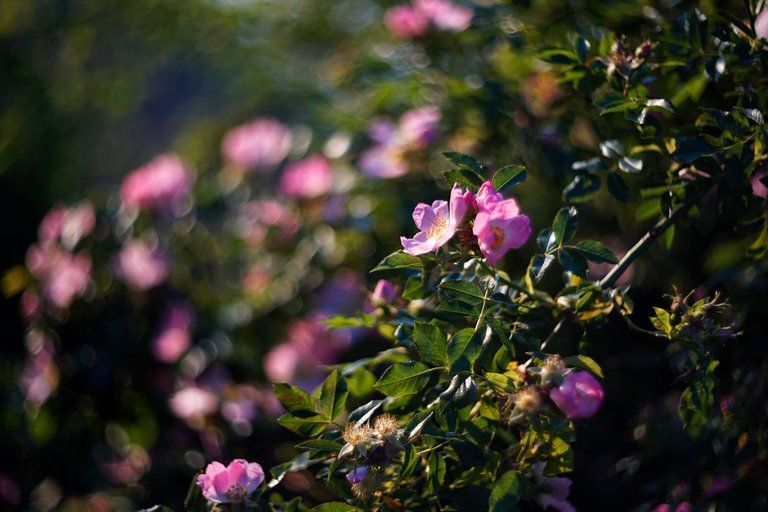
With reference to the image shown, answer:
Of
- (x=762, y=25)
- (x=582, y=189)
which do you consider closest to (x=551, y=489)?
(x=582, y=189)

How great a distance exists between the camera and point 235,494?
65 cm

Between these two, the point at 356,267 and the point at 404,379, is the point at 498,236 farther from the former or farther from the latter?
the point at 356,267

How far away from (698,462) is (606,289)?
27cm

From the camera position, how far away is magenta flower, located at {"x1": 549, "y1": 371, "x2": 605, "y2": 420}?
0.58 meters

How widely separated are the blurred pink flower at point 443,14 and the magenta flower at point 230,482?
2.48ft

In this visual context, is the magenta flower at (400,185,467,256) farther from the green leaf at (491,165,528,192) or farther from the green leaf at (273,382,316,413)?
the green leaf at (273,382,316,413)

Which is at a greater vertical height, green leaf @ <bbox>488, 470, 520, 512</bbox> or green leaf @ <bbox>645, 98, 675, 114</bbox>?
green leaf @ <bbox>645, 98, 675, 114</bbox>

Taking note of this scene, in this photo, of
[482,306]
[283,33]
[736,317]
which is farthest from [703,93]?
[283,33]

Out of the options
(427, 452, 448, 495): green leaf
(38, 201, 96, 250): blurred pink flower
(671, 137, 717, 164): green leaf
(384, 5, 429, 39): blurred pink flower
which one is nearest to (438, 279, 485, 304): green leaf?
(427, 452, 448, 495): green leaf

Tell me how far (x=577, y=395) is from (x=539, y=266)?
12cm

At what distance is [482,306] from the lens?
623 mm

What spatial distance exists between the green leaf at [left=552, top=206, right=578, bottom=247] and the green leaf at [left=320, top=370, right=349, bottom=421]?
0.74 ft

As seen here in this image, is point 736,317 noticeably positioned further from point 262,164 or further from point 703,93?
point 262,164

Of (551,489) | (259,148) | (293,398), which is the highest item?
(293,398)
